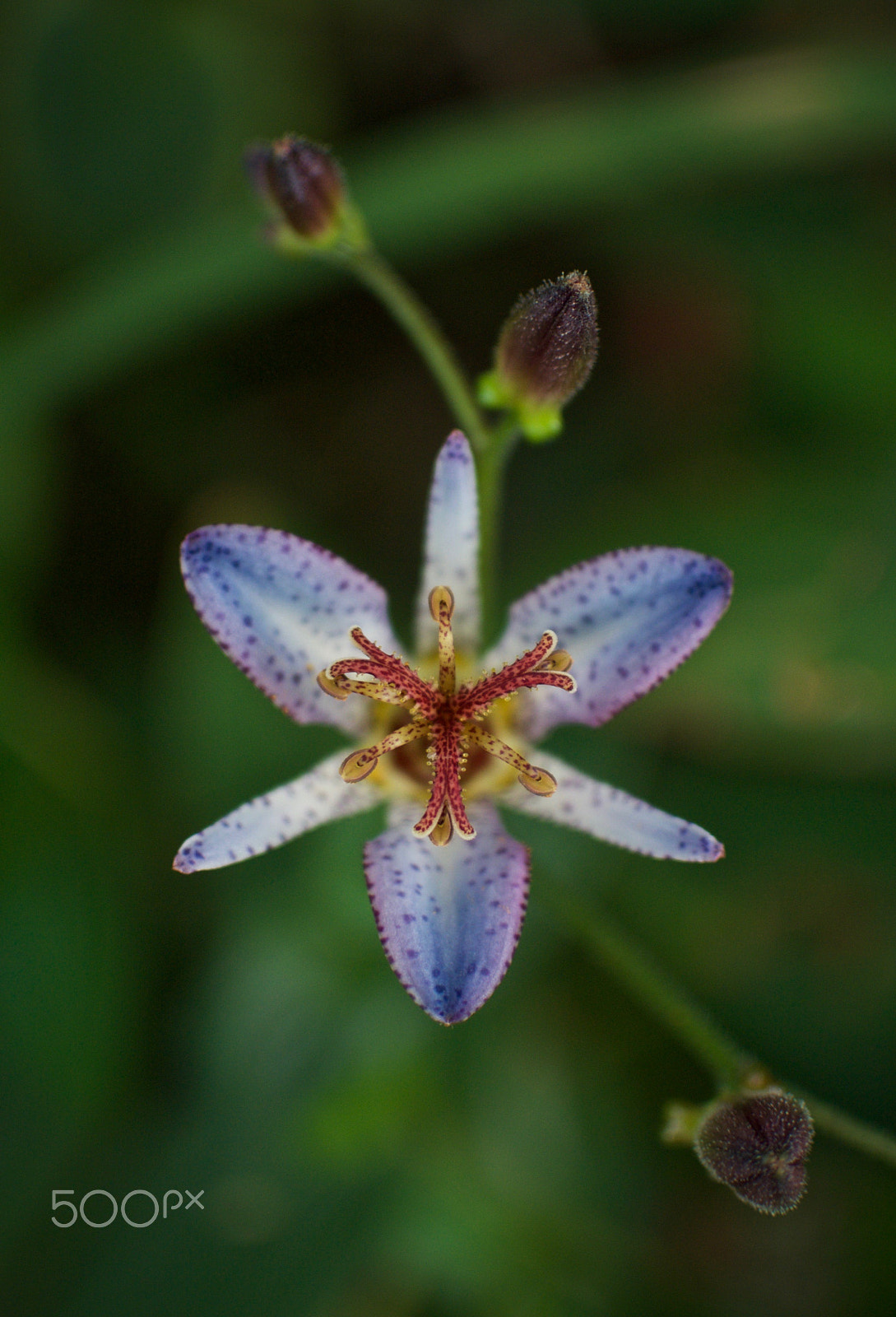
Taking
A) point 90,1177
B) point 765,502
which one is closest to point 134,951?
point 90,1177

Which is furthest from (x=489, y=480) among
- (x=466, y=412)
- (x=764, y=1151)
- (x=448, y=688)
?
(x=764, y=1151)

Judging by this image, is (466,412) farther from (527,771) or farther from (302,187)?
(527,771)

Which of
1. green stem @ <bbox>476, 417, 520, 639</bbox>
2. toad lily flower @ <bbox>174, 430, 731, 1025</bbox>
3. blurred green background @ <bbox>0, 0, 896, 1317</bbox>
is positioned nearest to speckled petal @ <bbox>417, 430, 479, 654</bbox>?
toad lily flower @ <bbox>174, 430, 731, 1025</bbox>

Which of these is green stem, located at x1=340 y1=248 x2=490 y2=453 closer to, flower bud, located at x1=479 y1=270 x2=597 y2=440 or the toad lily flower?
flower bud, located at x1=479 y1=270 x2=597 y2=440

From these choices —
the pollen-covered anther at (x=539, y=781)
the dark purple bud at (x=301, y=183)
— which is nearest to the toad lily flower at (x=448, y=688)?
the pollen-covered anther at (x=539, y=781)

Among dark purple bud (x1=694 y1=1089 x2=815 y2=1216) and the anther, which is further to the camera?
the anther

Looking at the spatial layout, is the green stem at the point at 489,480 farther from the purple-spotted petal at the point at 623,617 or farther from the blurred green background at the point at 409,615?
the blurred green background at the point at 409,615

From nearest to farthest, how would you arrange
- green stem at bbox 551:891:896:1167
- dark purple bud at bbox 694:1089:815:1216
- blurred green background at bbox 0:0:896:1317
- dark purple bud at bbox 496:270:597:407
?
dark purple bud at bbox 694:1089:815:1216
dark purple bud at bbox 496:270:597:407
green stem at bbox 551:891:896:1167
blurred green background at bbox 0:0:896:1317
